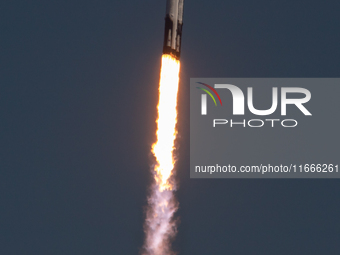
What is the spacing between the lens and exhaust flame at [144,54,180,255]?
5691 centimetres

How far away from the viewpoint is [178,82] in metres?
56.2

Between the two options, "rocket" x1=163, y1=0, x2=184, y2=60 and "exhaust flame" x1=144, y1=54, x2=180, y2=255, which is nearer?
"rocket" x1=163, y1=0, x2=184, y2=60

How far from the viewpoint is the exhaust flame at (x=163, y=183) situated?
56.9 m

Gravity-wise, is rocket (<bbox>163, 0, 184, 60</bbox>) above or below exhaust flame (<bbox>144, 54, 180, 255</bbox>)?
above

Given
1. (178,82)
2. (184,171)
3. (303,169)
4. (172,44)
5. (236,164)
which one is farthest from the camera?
(303,169)

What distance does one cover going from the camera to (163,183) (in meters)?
58.7

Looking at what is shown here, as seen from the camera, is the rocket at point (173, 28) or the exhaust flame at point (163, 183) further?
the exhaust flame at point (163, 183)

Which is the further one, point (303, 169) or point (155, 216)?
point (303, 169)

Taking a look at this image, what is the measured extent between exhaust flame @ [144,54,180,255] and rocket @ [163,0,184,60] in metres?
3.23

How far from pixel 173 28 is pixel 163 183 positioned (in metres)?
13.0

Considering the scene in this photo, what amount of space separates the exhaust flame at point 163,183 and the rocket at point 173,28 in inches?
127

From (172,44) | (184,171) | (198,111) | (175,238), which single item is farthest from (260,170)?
(172,44)

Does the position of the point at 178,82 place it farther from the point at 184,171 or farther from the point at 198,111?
the point at 198,111

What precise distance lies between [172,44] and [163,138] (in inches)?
345
